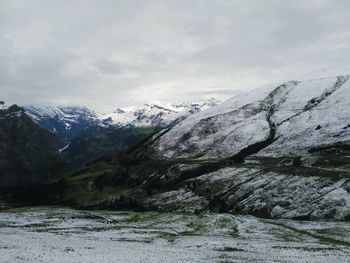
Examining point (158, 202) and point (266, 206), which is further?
point (158, 202)

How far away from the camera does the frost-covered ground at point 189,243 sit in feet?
158

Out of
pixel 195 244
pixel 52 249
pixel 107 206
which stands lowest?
pixel 107 206

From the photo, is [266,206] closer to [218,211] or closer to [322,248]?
[218,211]

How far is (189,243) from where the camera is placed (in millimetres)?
68688

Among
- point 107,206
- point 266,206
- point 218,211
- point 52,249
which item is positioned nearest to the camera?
point 52,249

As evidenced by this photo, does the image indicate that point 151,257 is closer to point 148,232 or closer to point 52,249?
point 52,249

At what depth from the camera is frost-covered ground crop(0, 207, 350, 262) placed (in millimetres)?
48094

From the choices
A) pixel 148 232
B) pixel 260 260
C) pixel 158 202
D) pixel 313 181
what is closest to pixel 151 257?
pixel 260 260

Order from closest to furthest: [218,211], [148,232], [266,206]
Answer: [148,232] → [266,206] → [218,211]

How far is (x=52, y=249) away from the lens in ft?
169

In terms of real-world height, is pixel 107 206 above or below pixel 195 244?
below

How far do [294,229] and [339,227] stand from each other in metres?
8.90

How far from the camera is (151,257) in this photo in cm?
4803

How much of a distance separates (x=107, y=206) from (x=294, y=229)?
102 m
